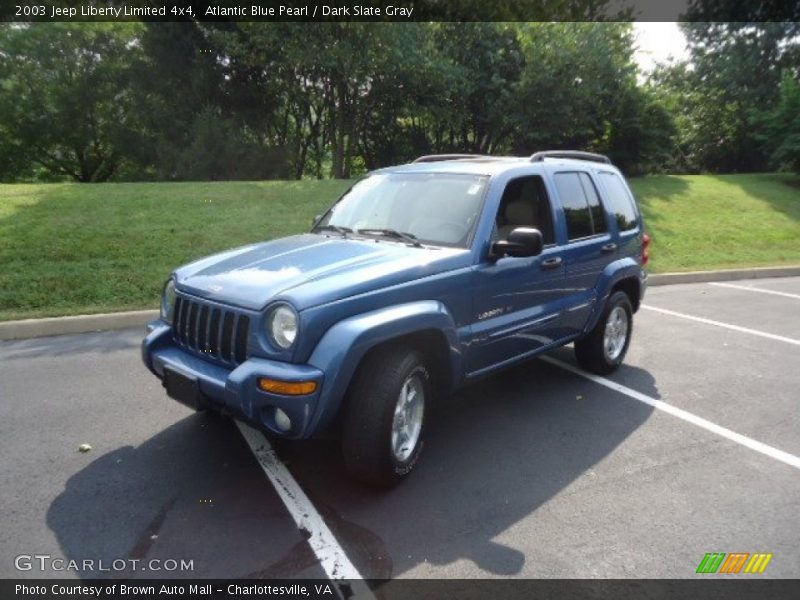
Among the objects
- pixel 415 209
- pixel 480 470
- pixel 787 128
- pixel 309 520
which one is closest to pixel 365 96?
pixel 787 128

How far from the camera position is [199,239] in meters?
9.56

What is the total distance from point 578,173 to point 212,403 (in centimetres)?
349

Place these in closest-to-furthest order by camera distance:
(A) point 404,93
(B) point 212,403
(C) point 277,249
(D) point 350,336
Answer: (D) point 350,336
(B) point 212,403
(C) point 277,249
(A) point 404,93

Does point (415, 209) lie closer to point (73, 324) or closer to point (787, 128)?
point (73, 324)

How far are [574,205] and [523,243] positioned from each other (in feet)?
4.55

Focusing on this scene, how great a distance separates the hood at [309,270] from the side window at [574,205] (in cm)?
134

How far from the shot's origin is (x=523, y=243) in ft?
12.1

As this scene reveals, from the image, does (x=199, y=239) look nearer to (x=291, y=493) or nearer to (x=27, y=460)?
(x=27, y=460)

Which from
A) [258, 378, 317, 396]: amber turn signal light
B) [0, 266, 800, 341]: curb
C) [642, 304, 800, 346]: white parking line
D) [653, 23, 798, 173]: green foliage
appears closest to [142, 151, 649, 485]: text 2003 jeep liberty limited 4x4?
[258, 378, 317, 396]: amber turn signal light

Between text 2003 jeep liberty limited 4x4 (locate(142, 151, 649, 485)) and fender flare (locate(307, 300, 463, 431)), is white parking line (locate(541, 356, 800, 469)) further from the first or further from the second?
fender flare (locate(307, 300, 463, 431))

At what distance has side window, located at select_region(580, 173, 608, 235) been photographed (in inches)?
199

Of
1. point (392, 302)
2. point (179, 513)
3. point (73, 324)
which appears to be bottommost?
point (73, 324)

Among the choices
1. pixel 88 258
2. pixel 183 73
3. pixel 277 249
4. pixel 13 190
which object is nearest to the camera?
pixel 277 249

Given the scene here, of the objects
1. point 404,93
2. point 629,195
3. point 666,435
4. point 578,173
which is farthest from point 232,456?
point 404,93
